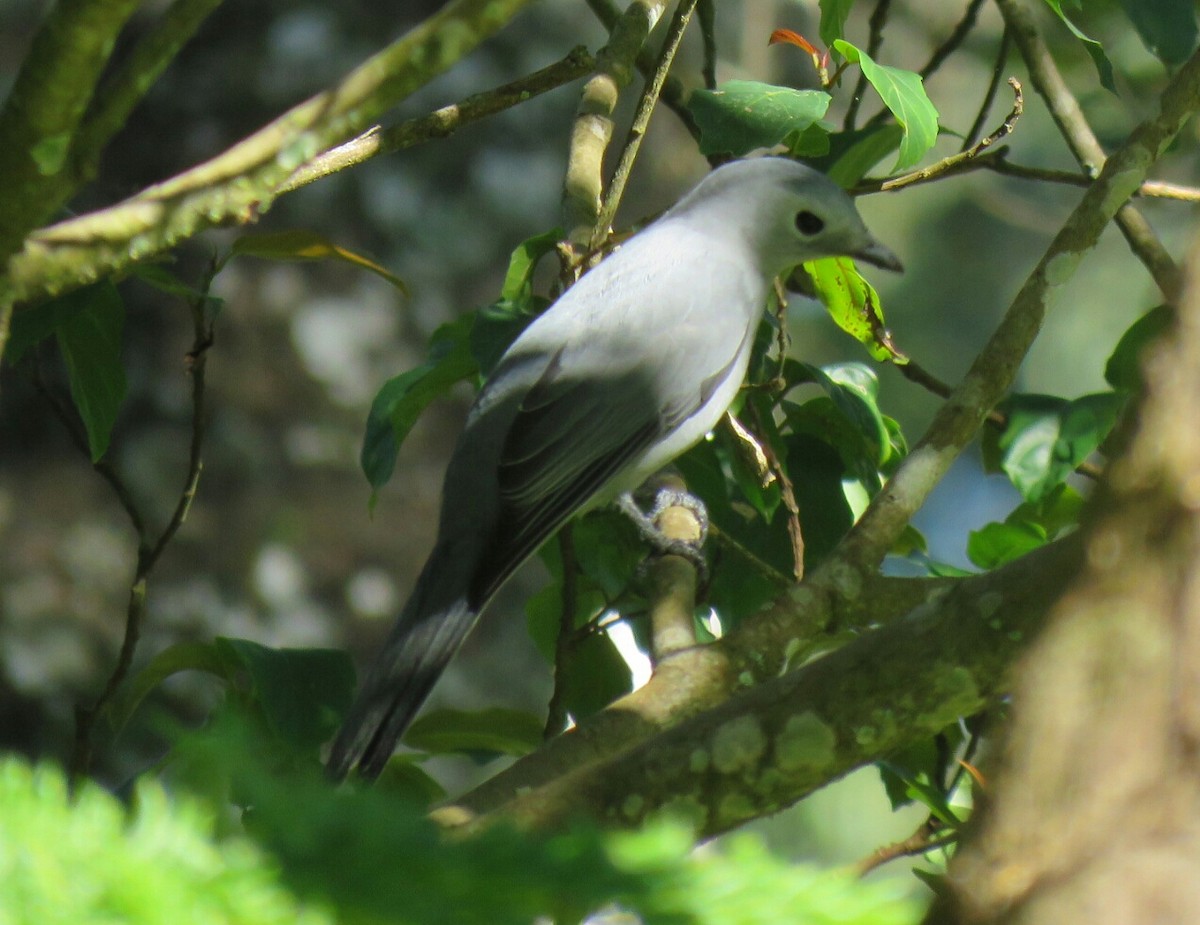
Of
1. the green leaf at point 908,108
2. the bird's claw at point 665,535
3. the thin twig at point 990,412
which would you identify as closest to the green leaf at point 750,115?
the green leaf at point 908,108

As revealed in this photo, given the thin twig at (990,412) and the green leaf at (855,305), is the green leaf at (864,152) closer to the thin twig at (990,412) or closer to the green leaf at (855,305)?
the green leaf at (855,305)

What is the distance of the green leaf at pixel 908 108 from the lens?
6.84 ft

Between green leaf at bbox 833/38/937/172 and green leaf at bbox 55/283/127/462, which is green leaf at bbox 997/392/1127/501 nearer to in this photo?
green leaf at bbox 833/38/937/172

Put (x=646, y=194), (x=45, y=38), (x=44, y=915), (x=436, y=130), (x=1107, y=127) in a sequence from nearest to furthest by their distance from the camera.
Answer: (x=44, y=915), (x=45, y=38), (x=436, y=130), (x=646, y=194), (x=1107, y=127)

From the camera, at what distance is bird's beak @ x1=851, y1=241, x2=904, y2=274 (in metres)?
2.89

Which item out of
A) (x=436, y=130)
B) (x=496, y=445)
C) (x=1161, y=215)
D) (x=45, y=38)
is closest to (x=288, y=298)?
(x=496, y=445)

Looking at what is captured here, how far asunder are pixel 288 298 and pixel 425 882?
132 inches

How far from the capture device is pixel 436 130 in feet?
7.59

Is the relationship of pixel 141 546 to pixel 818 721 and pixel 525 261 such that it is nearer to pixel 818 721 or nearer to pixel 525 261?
pixel 525 261

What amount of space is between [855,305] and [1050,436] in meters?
0.49

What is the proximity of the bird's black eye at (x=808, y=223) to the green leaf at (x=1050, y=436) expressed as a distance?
781mm

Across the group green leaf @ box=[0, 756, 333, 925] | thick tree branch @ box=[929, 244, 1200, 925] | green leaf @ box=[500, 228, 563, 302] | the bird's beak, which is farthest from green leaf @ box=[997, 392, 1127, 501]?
green leaf @ box=[0, 756, 333, 925]

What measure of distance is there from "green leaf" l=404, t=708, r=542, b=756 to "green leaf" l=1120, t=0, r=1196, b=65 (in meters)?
1.69

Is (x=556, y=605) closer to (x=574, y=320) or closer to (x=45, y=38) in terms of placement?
(x=574, y=320)
